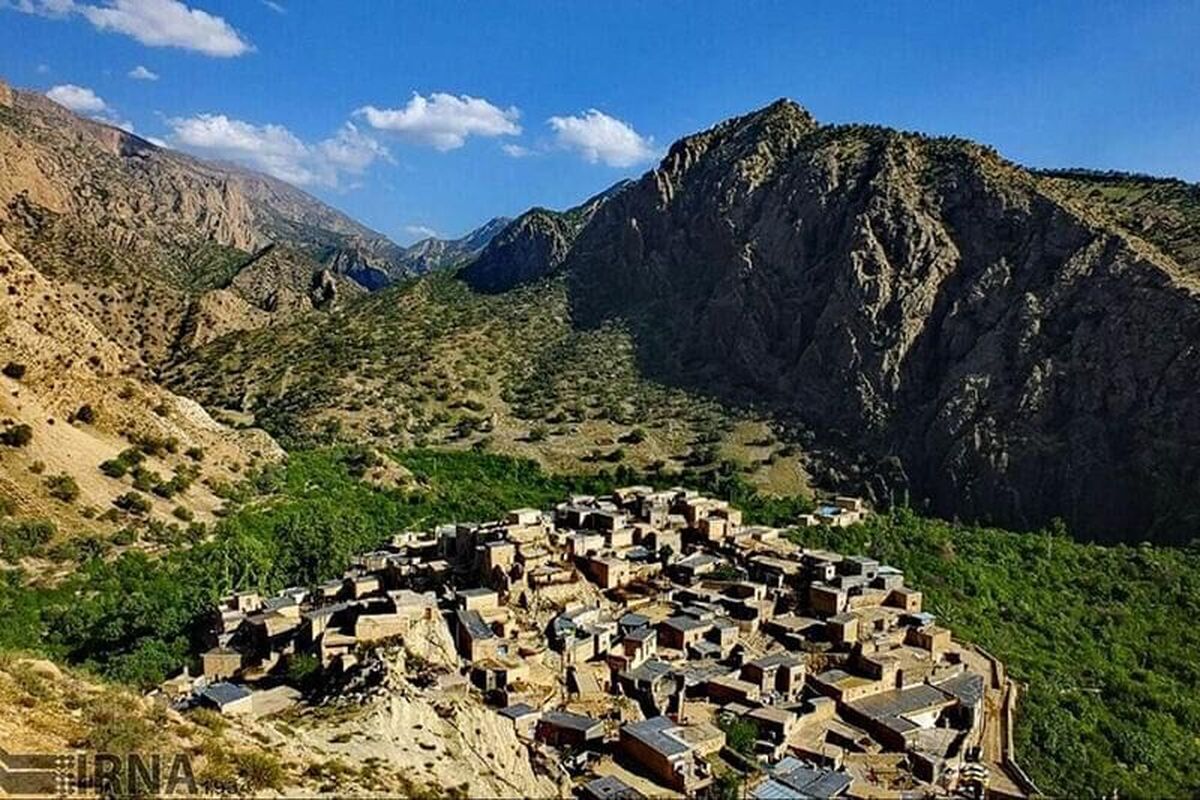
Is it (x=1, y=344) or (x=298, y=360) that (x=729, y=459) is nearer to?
(x=298, y=360)

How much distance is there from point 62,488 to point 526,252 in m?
98.2

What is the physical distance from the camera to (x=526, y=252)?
132 m

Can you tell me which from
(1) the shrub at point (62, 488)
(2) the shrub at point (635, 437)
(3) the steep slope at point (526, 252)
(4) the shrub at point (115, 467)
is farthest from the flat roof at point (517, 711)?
(3) the steep slope at point (526, 252)

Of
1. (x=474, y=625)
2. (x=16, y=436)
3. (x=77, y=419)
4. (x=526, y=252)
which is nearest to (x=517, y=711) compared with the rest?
(x=474, y=625)

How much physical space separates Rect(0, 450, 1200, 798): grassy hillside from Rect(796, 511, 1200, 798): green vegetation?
87mm

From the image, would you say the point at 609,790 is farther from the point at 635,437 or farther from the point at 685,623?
the point at 635,437

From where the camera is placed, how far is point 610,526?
38.9 m

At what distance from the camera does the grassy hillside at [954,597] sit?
99.8ft

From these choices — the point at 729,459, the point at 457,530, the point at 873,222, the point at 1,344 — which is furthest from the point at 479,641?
the point at 873,222

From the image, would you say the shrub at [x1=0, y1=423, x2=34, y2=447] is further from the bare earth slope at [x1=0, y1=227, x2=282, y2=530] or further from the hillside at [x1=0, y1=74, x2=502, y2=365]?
the hillside at [x1=0, y1=74, x2=502, y2=365]

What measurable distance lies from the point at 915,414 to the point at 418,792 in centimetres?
6673

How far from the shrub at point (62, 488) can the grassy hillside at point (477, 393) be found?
85.8 ft

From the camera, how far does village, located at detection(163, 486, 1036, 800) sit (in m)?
23.8

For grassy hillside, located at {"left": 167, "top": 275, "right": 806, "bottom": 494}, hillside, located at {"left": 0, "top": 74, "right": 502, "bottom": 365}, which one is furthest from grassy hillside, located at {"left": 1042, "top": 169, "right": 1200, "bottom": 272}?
hillside, located at {"left": 0, "top": 74, "right": 502, "bottom": 365}
